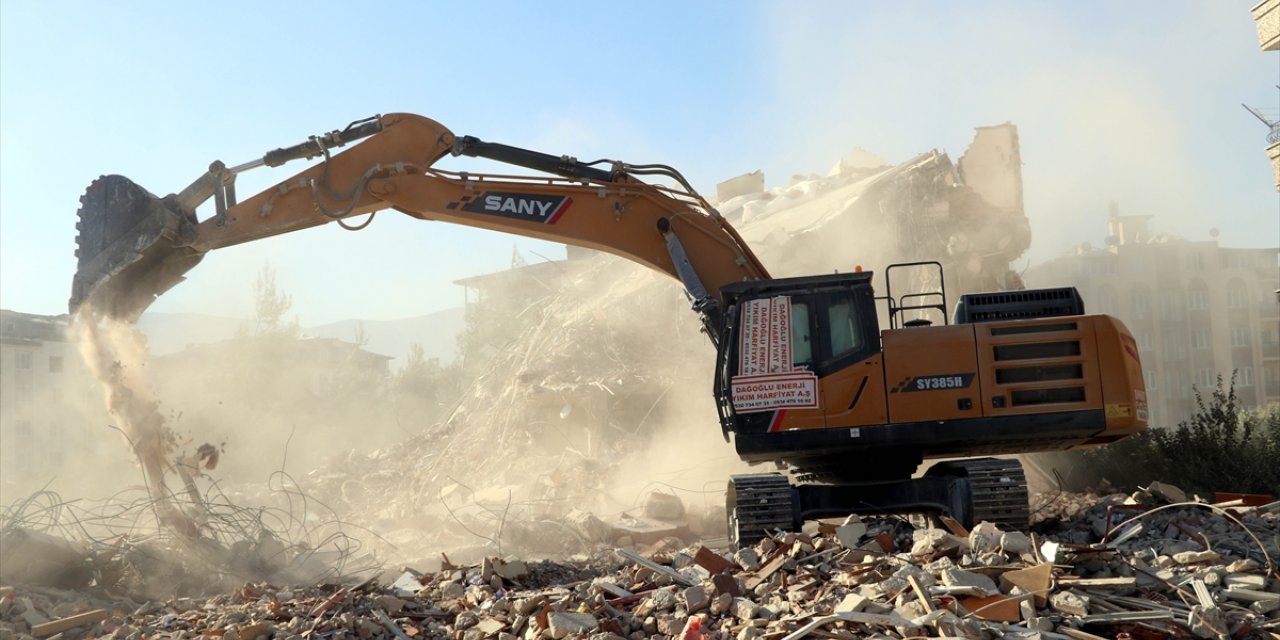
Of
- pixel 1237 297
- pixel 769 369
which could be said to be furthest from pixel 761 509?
pixel 1237 297

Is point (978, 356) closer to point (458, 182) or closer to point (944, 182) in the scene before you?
point (458, 182)

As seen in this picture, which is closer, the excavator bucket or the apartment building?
the excavator bucket

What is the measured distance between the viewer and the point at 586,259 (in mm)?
30906

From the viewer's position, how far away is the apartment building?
169 ft

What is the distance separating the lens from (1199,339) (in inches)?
2090

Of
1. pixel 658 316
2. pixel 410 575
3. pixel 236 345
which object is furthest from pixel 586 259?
pixel 410 575

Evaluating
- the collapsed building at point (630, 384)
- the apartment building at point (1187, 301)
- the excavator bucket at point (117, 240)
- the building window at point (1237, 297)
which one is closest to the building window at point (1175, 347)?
the apartment building at point (1187, 301)

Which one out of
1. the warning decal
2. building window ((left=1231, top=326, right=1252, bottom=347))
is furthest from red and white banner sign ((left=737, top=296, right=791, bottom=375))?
building window ((left=1231, top=326, right=1252, bottom=347))

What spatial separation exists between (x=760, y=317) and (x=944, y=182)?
11985 mm

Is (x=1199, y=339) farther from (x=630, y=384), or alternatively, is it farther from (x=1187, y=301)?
(x=630, y=384)

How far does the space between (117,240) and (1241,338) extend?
54.2 metres

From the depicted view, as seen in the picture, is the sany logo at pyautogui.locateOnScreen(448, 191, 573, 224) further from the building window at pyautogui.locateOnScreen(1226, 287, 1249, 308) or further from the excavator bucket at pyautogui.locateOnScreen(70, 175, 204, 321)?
the building window at pyautogui.locateOnScreen(1226, 287, 1249, 308)

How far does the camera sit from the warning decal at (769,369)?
34.1 feet

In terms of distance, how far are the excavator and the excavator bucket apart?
0.04 feet
